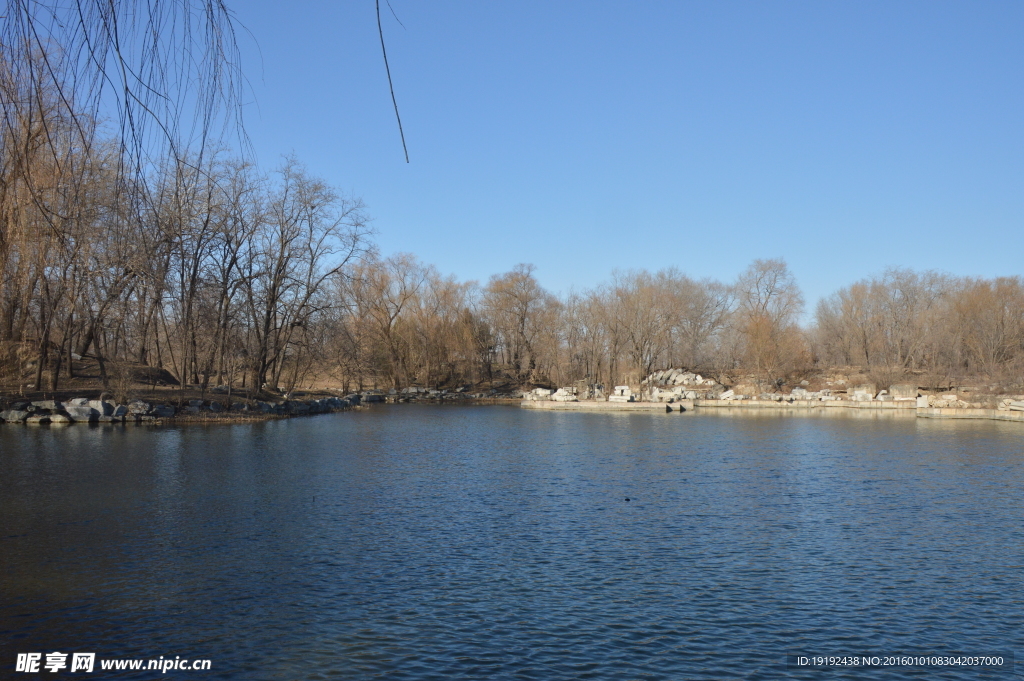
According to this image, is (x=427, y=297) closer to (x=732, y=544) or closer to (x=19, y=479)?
(x=19, y=479)

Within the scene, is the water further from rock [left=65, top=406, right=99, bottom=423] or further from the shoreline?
the shoreline

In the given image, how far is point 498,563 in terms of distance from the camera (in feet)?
33.1

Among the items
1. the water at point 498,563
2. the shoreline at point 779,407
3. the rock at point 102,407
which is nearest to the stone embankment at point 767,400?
the shoreline at point 779,407

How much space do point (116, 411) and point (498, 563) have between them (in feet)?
69.9

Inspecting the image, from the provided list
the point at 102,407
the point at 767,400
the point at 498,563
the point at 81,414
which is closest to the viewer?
the point at 498,563

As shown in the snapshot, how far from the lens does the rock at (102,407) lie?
1016 inches

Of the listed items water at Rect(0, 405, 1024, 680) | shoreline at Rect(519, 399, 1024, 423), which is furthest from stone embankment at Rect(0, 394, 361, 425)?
shoreline at Rect(519, 399, 1024, 423)

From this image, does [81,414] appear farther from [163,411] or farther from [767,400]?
[767,400]

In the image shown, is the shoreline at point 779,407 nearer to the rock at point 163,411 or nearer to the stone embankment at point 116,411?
the stone embankment at point 116,411

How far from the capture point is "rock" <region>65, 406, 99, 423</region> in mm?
25391

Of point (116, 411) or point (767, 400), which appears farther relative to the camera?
point (767, 400)

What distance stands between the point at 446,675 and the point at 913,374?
57.2 meters

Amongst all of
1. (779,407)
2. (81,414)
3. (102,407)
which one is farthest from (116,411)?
(779,407)

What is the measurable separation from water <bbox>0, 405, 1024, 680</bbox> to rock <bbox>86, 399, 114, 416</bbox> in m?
6.45
